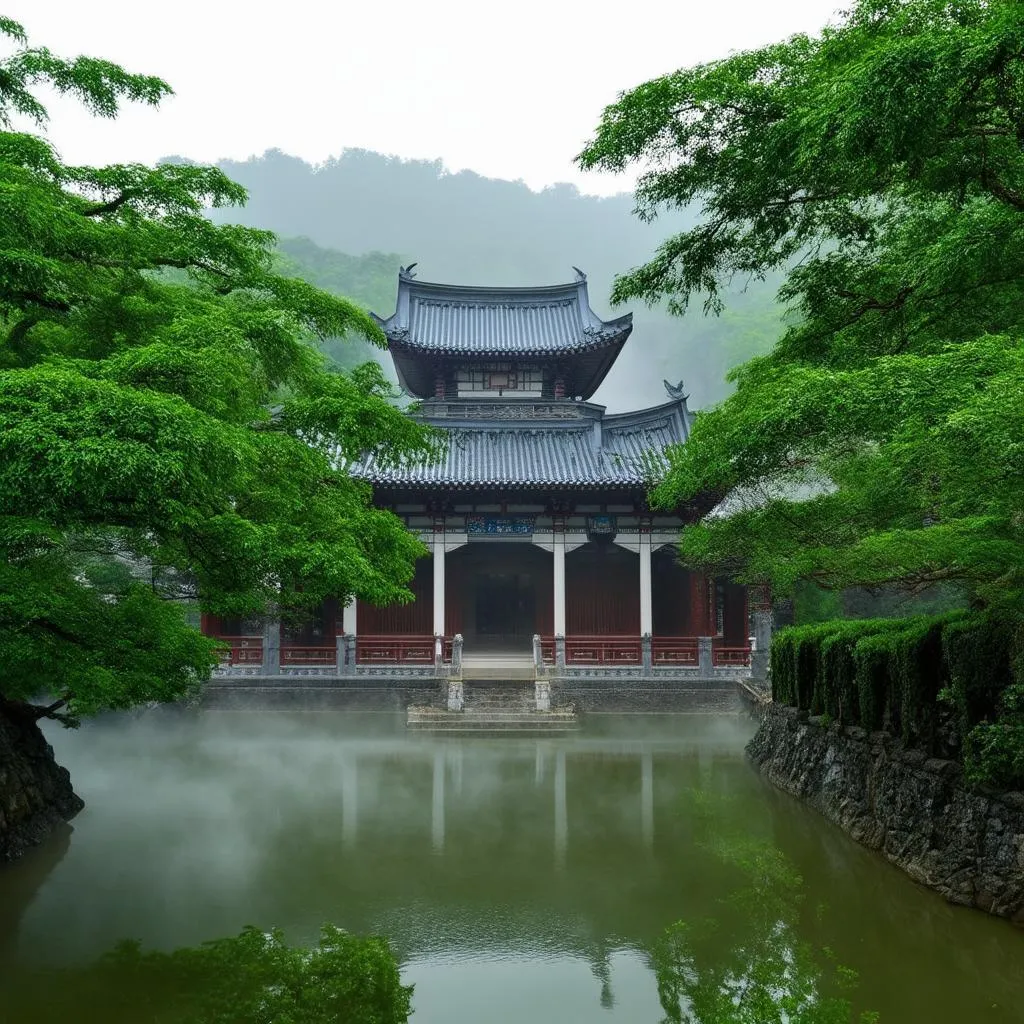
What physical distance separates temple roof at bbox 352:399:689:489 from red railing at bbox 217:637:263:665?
183 inches

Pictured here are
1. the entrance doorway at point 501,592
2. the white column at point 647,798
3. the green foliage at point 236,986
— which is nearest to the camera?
the green foliage at point 236,986

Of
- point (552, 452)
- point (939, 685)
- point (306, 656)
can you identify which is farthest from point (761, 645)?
point (939, 685)

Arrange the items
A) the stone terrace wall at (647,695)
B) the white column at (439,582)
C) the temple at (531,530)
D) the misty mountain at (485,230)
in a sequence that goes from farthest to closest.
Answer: the misty mountain at (485,230), the white column at (439,582), the temple at (531,530), the stone terrace wall at (647,695)

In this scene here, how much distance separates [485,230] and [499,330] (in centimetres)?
8956

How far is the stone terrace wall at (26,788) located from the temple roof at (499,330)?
52.6 ft

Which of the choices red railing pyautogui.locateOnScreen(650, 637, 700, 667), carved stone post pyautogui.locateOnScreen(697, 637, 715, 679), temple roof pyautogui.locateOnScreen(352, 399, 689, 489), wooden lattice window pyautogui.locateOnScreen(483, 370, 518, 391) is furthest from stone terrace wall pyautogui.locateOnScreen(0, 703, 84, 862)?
wooden lattice window pyautogui.locateOnScreen(483, 370, 518, 391)

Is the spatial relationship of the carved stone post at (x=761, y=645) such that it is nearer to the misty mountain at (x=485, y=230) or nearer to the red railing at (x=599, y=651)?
the red railing at (x=599, y=651)

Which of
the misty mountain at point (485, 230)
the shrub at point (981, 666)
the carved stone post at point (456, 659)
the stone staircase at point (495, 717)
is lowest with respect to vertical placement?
the stone staircase at point (495, 717)

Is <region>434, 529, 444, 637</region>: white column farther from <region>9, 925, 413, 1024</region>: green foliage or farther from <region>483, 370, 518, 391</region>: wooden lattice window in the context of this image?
<region>9, 925, 413, 1024</region>: green foliage

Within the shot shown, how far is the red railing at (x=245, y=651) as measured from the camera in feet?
66.0

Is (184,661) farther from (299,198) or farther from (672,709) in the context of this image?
(299,198)

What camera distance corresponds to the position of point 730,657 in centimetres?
2150

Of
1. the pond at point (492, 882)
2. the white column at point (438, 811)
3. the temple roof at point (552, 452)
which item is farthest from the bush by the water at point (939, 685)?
the temple roof at point (552, 452)

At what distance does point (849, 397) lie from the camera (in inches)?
234
